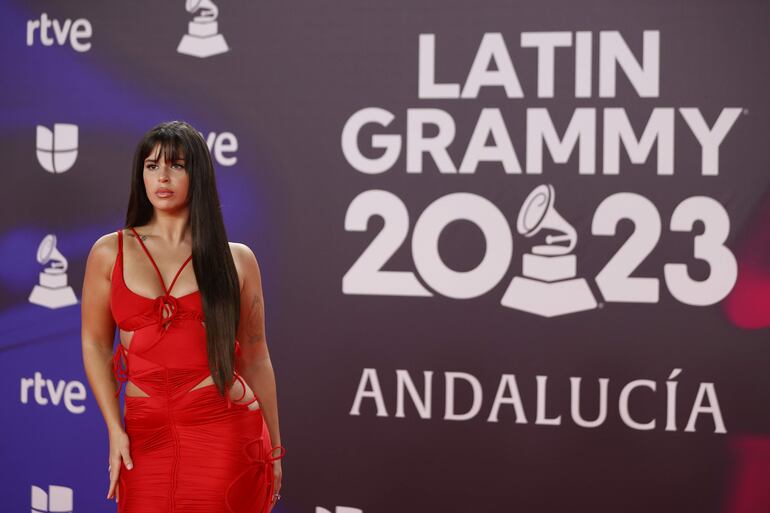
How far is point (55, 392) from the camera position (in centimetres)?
336

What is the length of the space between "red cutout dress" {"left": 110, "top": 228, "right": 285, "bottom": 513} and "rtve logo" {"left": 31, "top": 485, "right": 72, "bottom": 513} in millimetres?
1618

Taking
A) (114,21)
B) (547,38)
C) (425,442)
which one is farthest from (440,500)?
(114,21)

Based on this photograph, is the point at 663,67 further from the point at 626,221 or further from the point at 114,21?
the point at 114,21

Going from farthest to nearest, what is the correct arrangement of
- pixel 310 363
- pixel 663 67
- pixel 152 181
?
1. pixel 310 363
2. pixel 663 67
3. pixel 152 181

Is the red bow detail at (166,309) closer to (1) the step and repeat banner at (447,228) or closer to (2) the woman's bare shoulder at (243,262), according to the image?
(2) the woman's bare shoulder at (243,262)

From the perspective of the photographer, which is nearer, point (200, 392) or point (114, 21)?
point (200, 392)

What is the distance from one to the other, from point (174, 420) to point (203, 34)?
185 centimetres

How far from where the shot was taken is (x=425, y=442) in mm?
3133

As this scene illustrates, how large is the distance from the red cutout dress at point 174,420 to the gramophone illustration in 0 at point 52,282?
60.0 inches

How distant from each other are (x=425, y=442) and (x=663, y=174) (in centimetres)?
131

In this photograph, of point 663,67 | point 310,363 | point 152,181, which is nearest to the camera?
point 152,181

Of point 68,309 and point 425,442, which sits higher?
point 68,309

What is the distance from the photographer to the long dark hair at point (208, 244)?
6.36ft

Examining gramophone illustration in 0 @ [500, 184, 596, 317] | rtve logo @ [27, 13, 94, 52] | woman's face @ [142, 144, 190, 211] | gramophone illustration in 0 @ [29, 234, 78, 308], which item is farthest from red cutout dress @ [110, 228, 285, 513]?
rtve logo @ [27, 13, 94, 52]
